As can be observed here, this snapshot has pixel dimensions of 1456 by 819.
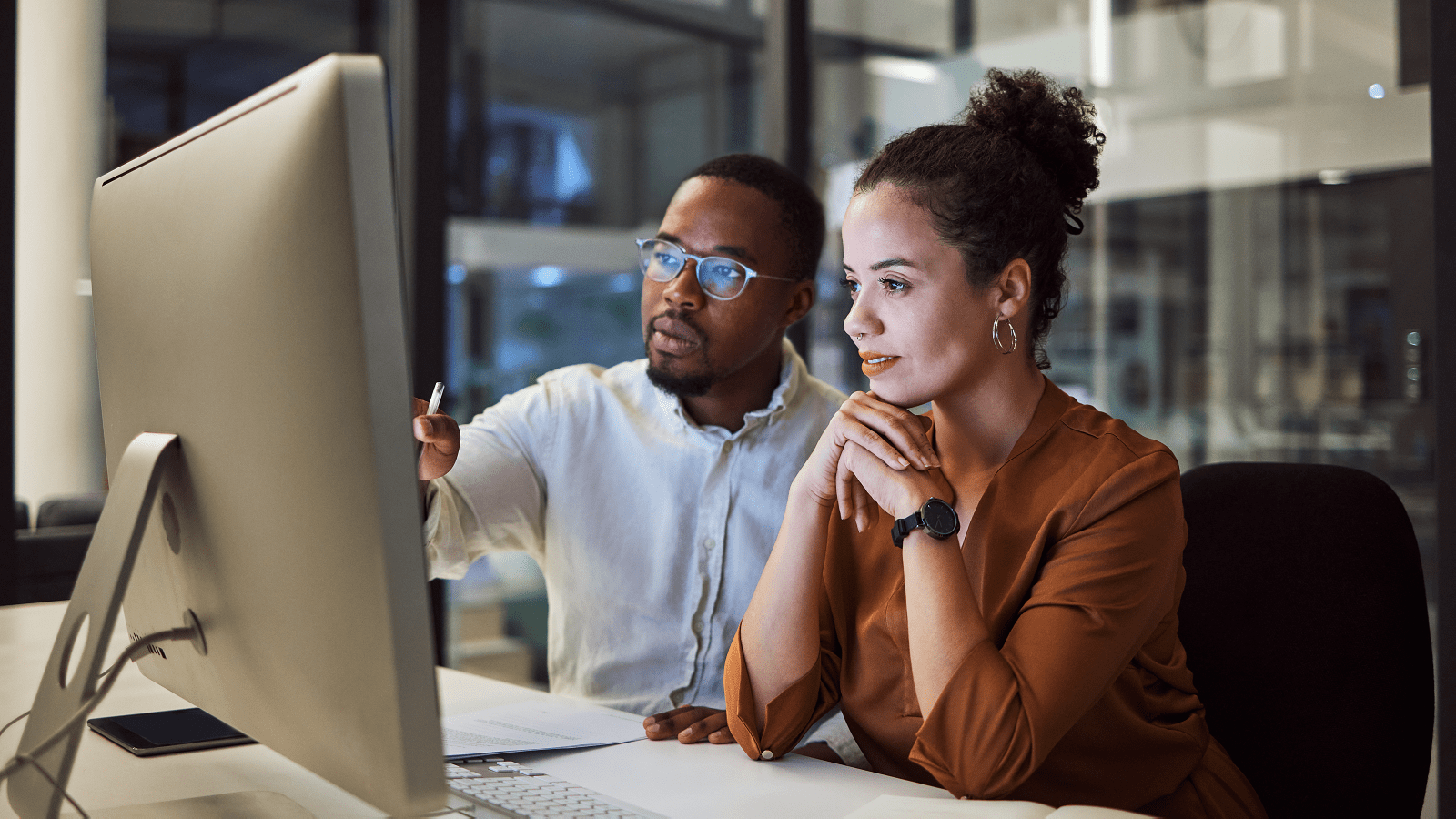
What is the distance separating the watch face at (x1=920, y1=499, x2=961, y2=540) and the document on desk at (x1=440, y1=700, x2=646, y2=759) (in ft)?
1.34

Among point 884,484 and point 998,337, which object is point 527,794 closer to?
point 884,484

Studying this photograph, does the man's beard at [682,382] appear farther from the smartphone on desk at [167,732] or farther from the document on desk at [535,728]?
the smartphone on desk at [167,732]

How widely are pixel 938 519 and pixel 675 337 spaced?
712mm

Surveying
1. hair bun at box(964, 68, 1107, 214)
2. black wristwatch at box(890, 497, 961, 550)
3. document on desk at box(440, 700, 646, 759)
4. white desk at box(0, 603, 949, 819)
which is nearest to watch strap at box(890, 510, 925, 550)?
black wristwatch at box(890, 497, 961, 550)

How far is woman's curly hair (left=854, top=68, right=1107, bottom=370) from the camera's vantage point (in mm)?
1263

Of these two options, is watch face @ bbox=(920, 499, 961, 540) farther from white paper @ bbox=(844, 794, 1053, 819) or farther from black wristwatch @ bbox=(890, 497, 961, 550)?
white paper @ bbox=(844, 794, 1053, 819)

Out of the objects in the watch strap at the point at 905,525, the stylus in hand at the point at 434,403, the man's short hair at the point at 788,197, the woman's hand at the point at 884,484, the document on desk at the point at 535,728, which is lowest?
the document on desk at the point at 535,728

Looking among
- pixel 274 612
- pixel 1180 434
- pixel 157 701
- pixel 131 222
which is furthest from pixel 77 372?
pixel 1180 434

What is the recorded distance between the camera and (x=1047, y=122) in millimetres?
1333

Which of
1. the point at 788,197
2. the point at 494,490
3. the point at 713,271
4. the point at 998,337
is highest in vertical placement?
the point at 788,197

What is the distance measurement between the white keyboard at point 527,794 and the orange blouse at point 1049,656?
10.2 inches

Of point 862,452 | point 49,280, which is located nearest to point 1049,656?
point 862,452

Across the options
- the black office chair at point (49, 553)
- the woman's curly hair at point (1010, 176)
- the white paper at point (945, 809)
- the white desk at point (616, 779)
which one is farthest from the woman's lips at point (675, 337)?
the black office chair at point (49, 553)

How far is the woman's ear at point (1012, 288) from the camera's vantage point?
129cm
